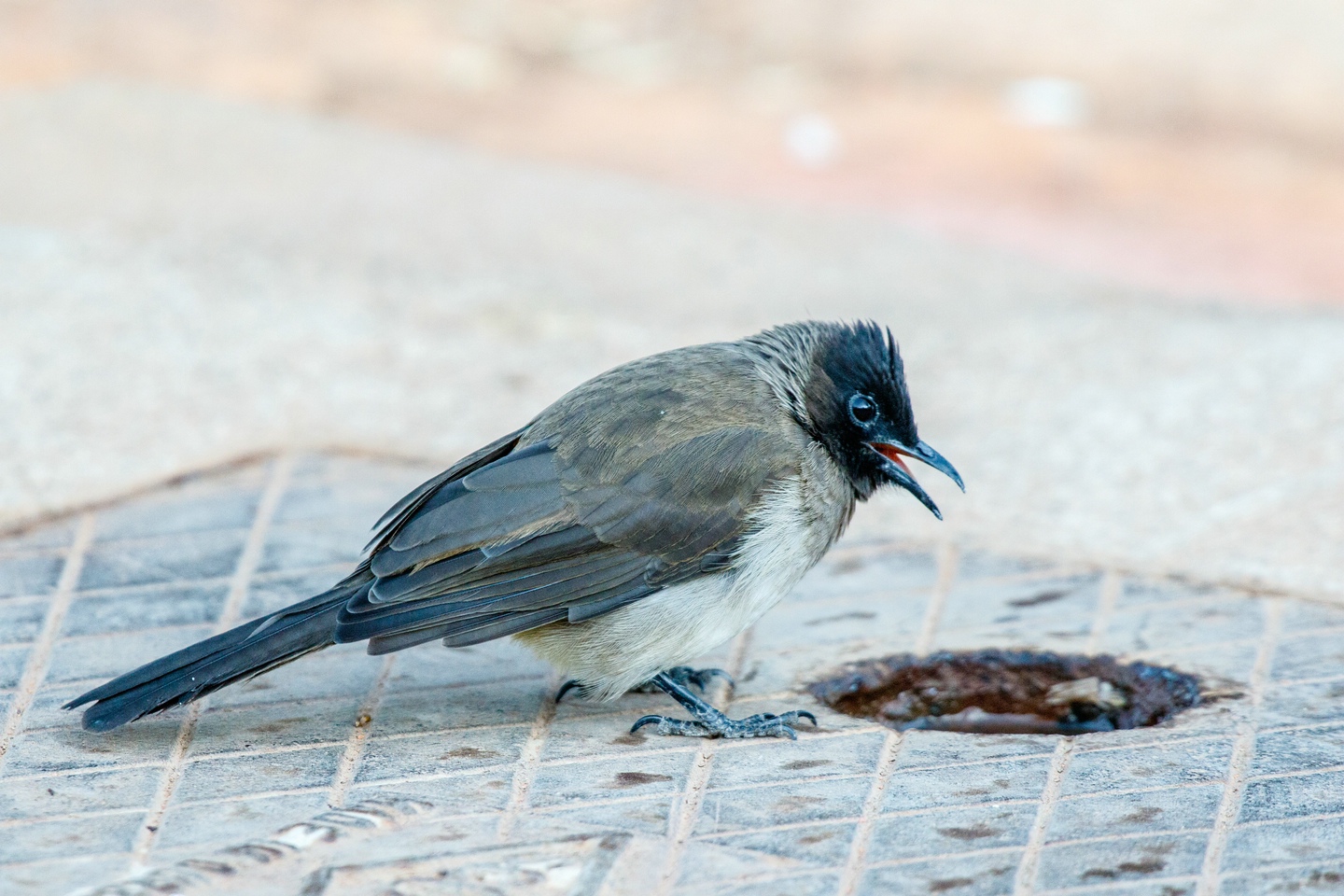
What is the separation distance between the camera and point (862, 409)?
4602 mm

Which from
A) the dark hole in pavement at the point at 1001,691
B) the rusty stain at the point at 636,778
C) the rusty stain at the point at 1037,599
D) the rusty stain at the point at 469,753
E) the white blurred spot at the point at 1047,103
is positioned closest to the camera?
the rusty stain at the point at 636,778

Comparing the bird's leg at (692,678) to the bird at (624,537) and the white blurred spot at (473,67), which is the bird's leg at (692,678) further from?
the white blurred spot at (473,67)

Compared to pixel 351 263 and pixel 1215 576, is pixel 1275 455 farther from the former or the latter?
pixel 351 263

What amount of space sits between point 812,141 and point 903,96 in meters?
0.93

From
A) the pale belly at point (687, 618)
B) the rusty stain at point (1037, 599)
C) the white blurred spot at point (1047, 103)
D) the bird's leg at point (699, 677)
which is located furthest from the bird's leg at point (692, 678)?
the white blurred spot at point (1047, 103)

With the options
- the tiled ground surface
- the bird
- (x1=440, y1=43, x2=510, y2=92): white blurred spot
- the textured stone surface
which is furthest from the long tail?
(x1=440, y1=43, x2=510, y2=92): white blurred spot

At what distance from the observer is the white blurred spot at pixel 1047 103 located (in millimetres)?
10594

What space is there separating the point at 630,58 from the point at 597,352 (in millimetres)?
5939

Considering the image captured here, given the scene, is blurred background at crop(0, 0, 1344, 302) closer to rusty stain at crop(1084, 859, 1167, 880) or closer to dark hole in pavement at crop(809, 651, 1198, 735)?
dark hole in pavement at crop(809, 651, 1198, 735)

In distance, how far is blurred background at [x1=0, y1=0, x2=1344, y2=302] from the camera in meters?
9.44

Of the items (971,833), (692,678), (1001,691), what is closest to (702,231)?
(692,678)

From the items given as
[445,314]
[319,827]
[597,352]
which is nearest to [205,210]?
[445,314]

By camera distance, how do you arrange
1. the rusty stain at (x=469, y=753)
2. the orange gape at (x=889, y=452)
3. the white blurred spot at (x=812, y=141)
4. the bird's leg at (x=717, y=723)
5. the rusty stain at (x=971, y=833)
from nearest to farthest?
the rusty stain at (x=971, y=833)
the rusty stain at (x=469, y=753)
the bird's leg at (x=717, y=723)
the orange gape at (x=889, y=452)
the white blurred spot at (x=812, y=141)

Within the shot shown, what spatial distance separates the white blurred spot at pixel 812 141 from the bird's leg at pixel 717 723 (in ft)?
20.9
